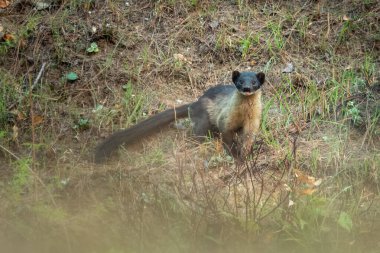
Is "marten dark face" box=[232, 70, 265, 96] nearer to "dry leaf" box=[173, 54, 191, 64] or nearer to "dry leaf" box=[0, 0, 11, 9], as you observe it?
"dry leaf" box=[173, 54, 191, 64]

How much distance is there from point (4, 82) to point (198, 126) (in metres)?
2.33

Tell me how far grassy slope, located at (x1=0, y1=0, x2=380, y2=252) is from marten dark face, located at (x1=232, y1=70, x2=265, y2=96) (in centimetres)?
56

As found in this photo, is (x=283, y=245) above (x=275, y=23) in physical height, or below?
below

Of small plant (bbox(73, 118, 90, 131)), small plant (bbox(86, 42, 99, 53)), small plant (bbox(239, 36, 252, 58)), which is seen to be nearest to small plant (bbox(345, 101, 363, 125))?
small plant (bbox(239, 36, 252, 58))

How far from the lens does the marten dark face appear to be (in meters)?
6.43

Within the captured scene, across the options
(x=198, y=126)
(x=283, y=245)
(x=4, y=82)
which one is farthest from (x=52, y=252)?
(x=4, y=82)

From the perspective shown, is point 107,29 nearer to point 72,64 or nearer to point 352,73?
point 72,64

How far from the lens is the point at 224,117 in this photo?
681 cm

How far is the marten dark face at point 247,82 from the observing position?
643 centimetres

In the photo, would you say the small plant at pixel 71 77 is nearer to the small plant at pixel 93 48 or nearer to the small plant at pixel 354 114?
the small plant at pixel 93 48

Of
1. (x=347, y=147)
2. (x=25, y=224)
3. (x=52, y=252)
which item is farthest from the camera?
(x=347, y=147)

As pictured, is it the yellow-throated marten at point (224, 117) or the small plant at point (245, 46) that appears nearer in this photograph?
the yellow-throated marten at point (224, 117)

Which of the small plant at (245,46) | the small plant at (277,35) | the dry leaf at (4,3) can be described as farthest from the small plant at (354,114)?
the dry leaf at (4,3)

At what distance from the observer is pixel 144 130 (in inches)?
264
